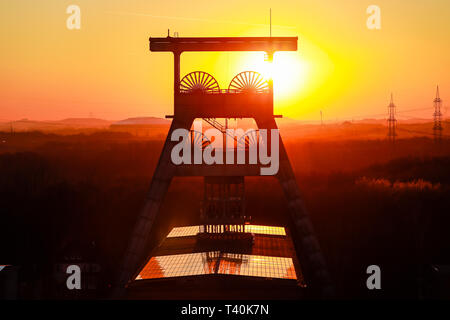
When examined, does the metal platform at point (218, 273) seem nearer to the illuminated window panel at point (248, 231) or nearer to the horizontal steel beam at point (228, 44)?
the illuminated window panel at point (248, 231)

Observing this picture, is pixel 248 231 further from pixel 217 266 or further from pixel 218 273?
pixel 218 273

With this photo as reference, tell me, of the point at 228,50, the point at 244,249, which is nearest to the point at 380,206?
the point at 244,249

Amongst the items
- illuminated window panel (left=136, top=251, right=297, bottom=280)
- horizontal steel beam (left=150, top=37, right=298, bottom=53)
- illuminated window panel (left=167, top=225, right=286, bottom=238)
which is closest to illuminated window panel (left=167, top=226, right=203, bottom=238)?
illuminated window panel (left=167, top=225, right=286, bottom=238)

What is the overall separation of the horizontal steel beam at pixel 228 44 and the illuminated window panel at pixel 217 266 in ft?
42.3

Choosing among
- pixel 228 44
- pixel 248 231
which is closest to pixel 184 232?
pixel 248 231

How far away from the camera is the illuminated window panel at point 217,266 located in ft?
91.1

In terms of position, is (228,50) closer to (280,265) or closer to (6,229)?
(280,265)

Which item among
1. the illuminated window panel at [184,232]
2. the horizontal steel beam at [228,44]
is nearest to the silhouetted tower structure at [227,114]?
the horizontal steel beam at [228,44]

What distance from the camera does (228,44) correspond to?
32188mm

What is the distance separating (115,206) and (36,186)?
602 inches

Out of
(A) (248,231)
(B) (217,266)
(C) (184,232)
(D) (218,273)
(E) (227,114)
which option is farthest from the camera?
(C) (184,232)

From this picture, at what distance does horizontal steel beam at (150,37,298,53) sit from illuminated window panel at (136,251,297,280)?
42.3ft

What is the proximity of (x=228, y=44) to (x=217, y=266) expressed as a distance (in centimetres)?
1375

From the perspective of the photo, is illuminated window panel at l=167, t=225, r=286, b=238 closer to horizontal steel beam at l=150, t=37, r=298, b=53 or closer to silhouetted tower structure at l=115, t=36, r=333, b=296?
silhouetted tower structure at l=115, t=36, r=333, b=296
